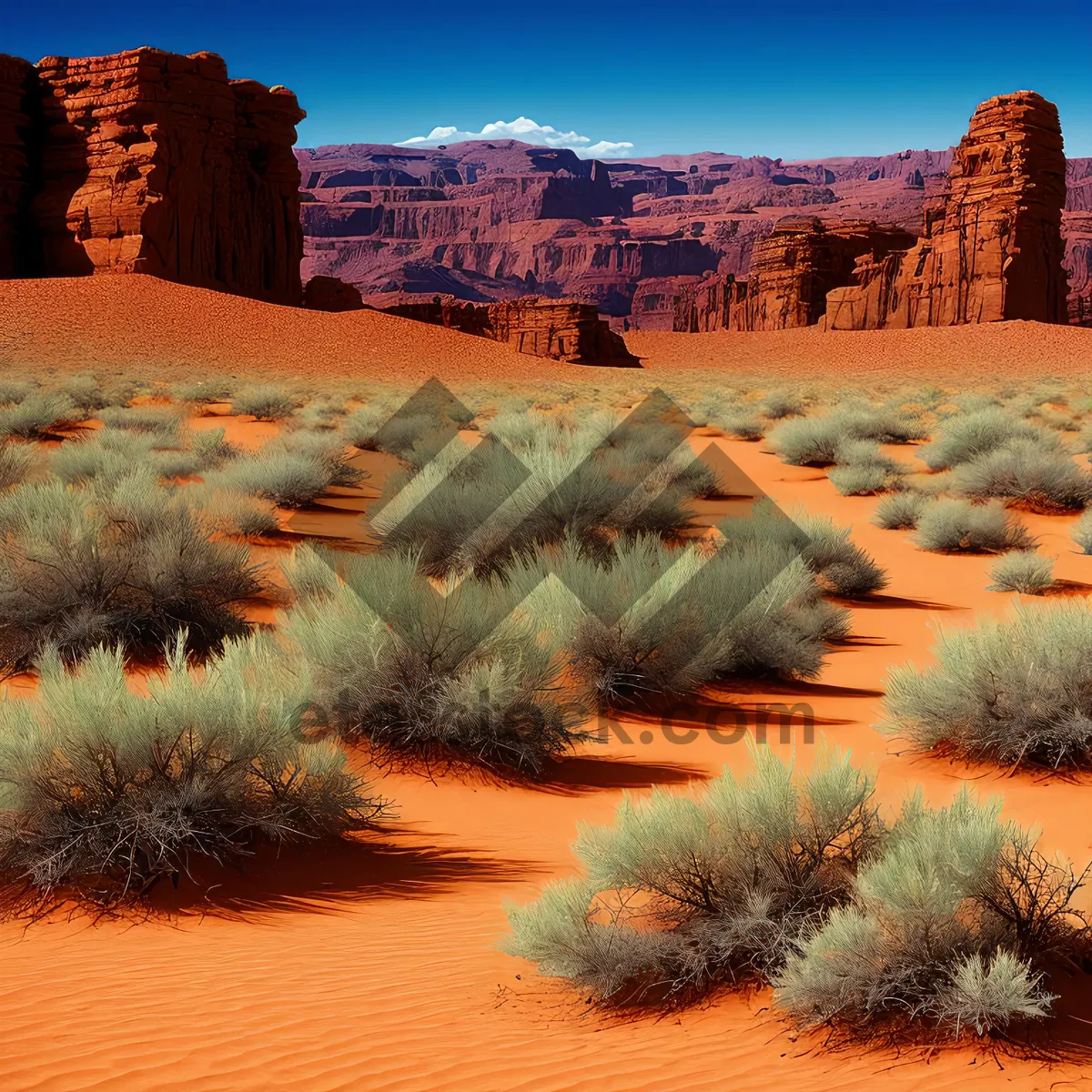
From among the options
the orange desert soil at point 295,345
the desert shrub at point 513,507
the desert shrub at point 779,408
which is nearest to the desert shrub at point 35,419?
the desert shrub at point 513,507

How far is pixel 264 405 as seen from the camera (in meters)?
24.0

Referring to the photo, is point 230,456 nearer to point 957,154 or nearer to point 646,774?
point 646,774

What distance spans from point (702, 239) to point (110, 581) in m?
157

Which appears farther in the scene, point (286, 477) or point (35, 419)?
point (35, 419)

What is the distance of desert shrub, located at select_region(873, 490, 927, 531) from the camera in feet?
44.9

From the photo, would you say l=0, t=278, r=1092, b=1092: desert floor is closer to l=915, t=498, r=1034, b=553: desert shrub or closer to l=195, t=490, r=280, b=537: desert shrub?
l=915, t=498, r=1034, b=553: desert shrub

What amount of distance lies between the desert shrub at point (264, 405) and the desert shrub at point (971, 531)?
1511cm

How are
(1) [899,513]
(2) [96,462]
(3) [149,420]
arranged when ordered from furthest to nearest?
(3) [149,420], (1) [899,513], (2) [96,462]

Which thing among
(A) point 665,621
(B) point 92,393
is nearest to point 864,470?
(A) point 665,621

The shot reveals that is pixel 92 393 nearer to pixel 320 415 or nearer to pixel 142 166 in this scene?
pixel 320 415

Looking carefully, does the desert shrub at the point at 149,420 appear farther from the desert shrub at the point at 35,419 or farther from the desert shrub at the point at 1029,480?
the desert shrub at the point at 1029,480

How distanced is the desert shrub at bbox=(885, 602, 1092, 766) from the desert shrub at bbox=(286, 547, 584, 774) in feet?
6.20

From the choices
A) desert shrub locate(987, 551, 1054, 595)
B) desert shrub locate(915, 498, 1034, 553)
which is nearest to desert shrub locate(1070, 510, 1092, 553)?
desert shrub locate(915, 498, 1034, 553)

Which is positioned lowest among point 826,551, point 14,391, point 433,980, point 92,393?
point 433,980
